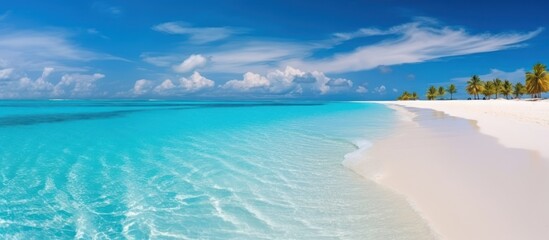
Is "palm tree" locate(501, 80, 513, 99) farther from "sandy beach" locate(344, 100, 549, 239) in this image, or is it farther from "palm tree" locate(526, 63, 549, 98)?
"sandy beach" locate(344, 100, 549, 239)

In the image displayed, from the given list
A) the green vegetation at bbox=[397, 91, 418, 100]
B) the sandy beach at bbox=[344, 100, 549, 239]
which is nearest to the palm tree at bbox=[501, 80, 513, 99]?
the green vegetation at bbox=[397, 91, 418, 100]

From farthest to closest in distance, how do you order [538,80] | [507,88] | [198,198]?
[507,88] → [538,80] → [198,198]

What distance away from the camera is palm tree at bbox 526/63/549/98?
223ft

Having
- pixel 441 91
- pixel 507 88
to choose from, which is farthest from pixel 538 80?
pixel 441 91

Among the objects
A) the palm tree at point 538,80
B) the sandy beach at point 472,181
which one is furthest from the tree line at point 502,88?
the sandy beach at point 472,181

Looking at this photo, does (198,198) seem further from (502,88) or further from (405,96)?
(405,96)

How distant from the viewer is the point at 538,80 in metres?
68.7

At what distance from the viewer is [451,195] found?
6.61 m

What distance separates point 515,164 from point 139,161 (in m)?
10.8

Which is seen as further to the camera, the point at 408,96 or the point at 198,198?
→ the point at 408,96

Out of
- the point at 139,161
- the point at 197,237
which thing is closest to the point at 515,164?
the point at 197,237

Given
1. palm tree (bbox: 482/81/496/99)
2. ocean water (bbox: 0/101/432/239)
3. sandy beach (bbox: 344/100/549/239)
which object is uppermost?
palm tree (bbox: 482/81/496/99)

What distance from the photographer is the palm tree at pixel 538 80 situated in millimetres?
67938

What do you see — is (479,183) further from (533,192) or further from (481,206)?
(481,206)
